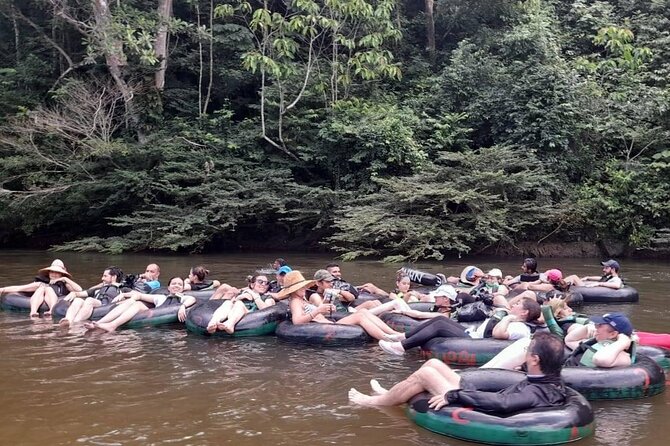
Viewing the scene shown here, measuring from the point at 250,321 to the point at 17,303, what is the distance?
4.11m

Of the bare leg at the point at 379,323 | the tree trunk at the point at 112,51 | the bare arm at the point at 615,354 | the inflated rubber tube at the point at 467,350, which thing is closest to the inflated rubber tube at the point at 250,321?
the bare leg at the point at 379,323

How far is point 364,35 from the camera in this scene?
22.1 metres

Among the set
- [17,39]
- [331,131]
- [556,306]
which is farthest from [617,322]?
[17,39]

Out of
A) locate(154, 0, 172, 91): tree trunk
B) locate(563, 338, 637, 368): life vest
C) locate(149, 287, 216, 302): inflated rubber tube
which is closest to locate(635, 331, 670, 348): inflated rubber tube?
locate(563, 338, 637, 368): life vest

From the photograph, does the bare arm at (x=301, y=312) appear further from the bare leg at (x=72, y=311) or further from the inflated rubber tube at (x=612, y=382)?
the inflated rubber tube at (x=612, y=382)

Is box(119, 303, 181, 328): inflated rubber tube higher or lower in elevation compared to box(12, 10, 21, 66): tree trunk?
lower

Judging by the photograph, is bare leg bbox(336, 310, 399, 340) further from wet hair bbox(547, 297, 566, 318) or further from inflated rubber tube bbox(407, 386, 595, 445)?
inflated rubber tube bbox(407, 386, 595, 445)

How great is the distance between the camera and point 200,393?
18.8 feet

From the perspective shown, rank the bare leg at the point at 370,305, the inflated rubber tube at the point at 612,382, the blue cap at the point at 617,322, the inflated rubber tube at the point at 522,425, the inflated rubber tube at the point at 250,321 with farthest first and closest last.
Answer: the bare leg at the point at 370,305, the inflated rubber tube at the point at 250,321, the blue cap at the point at 617,322, the inflated rubber tube at the point at 612,382, the inflated rubber tube at the point at 522,425

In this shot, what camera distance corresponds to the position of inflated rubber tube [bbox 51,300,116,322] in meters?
8.76

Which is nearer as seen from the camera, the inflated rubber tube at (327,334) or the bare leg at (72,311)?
the inflated rubber tube at (327,334)

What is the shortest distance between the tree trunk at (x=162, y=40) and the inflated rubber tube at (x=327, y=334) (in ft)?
52.8

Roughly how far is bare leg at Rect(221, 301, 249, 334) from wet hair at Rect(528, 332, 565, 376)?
4210 millimetres

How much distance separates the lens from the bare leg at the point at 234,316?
789cm
